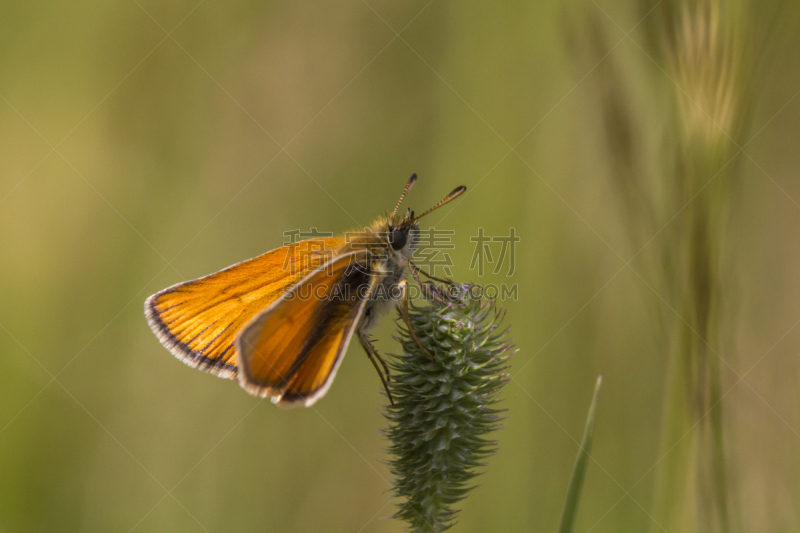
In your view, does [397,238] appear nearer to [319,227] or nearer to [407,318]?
[407,318]

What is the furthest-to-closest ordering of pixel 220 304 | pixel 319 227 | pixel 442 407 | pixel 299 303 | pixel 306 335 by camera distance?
pixel 319 227 → pixel 220 304 → pixel 306 335 → pixel 299 303 → pixel 442 407

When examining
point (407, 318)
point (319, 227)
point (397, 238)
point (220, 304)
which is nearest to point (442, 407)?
point (407, 318)

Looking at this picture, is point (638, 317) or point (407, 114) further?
point (407, 114)

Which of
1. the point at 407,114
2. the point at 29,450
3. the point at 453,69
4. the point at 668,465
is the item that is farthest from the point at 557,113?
the point at 29,450

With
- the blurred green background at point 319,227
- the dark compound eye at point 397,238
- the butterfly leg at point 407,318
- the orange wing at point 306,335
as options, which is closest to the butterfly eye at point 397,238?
the dark compound eye at point 397,238

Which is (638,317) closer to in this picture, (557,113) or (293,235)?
(557,113)

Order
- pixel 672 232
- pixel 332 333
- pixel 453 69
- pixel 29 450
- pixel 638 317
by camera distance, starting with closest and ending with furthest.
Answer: pixel 672 232, pixel 332 333, pixel 29 450, pixel 638 317, pixel 453 69
